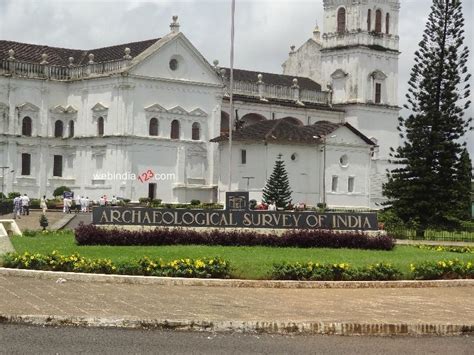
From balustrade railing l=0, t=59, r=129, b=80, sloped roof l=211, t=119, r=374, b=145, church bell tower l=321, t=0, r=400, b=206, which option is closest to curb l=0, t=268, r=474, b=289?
sloped roof l=211, t=119, r=374, b=145

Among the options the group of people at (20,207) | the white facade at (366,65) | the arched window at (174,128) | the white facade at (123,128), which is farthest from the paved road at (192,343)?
the white facade at (366,65)

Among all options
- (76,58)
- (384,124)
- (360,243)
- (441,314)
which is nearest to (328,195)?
(384,124)

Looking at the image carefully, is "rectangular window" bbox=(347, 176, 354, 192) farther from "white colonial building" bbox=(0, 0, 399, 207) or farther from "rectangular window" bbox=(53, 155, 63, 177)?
"rectangular window" bbox=(53, 155, 63, 177)

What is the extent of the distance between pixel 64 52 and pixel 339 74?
82.0ft

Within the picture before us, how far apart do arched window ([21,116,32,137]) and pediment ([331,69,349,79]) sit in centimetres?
2951

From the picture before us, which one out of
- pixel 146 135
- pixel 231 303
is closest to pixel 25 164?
pixel 146 135

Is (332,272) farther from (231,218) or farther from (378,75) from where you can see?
(378,75)

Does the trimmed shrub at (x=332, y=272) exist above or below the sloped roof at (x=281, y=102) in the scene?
below

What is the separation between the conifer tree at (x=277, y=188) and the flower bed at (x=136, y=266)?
52.2 m

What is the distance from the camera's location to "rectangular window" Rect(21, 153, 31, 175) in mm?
79562

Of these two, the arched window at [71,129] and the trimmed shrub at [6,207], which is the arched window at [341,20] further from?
the trimmed shrub at [6,207]

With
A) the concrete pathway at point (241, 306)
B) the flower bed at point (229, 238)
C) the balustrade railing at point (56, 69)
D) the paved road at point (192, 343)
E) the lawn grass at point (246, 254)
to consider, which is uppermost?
the balustrade railing at point (56, 69)

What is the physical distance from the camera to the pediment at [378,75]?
3745 inches

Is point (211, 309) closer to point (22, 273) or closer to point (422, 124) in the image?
point (22, 273)
